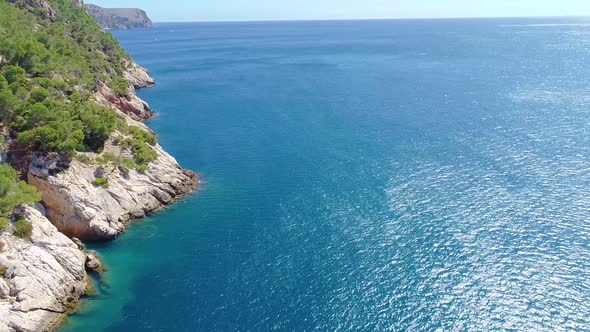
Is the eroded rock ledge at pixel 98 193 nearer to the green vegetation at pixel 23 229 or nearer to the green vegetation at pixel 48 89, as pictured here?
the green vegetation at pixel 48 89

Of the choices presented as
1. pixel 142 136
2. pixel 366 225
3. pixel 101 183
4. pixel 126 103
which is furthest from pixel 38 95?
pixel 366 225

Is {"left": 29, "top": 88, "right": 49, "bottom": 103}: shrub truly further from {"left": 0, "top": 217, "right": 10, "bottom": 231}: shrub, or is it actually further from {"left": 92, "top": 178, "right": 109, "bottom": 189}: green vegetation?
{"left": 0, "top": 217, "right": 10, "bottom": 231}: shrub

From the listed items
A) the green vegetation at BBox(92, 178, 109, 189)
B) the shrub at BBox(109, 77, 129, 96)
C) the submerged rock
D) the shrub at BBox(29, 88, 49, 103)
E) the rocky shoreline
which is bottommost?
the submerged rock

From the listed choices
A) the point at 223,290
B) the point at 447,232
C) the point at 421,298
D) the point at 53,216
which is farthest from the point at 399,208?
the point at 53,216

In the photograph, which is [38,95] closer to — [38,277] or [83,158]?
[83,158]

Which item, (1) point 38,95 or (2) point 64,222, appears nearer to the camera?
(2) point 64,222

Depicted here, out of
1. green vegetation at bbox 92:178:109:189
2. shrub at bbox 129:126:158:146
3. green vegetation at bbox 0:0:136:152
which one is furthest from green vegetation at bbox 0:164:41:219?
shrub at bbox 129:126:158:146
